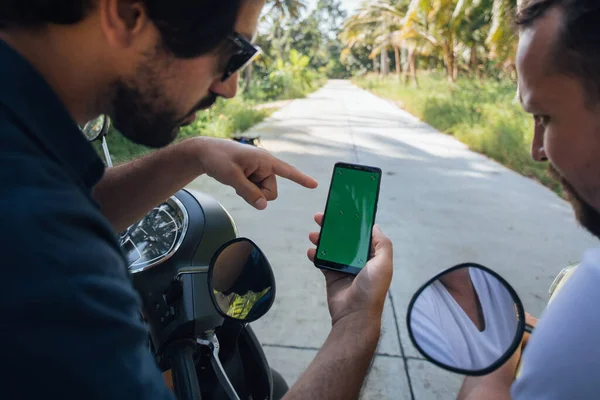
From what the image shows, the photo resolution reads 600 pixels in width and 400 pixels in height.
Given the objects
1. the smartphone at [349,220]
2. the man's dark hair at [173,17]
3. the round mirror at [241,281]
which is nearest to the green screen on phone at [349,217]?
the smartphone at [349,220]

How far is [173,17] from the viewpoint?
901mm

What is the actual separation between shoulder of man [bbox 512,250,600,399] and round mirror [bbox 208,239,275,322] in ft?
1.91

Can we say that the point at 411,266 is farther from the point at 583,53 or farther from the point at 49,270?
the point at 49,270

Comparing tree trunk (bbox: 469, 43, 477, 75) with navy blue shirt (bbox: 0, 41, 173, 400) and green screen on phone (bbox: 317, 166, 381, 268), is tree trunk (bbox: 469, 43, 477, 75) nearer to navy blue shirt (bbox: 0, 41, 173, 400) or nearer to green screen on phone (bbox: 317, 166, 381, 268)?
green screen on phone (bbox: 317, 166, 381, 268)

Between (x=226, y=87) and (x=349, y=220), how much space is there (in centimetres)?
51

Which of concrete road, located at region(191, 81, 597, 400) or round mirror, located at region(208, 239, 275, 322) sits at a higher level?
round mirror, located at region(208, 239, 275, 322)

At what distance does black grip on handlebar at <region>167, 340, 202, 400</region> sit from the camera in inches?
43.3

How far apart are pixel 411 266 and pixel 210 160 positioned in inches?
104

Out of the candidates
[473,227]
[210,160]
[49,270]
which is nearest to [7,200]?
[49,270]

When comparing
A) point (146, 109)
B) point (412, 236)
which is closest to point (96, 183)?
point (146, 109)

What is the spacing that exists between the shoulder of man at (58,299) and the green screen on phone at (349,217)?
0.72m

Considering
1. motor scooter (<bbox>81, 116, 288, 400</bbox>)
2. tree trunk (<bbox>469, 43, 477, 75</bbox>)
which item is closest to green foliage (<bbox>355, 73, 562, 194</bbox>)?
tree trunk (<bbox>469, 43, 477, 75</bbox>)

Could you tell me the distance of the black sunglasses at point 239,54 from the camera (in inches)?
40.1

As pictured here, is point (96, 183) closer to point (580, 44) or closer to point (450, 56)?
point (580, 44)
